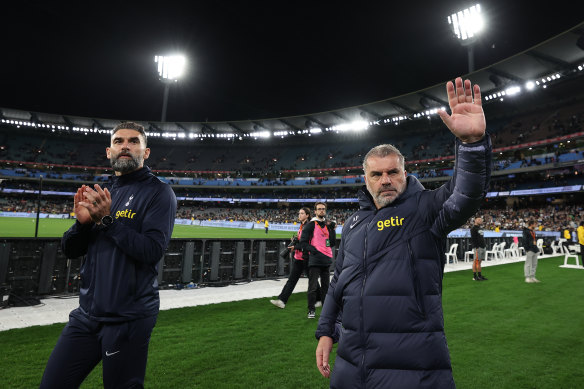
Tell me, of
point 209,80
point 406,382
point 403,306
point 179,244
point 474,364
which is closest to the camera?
point 406,382

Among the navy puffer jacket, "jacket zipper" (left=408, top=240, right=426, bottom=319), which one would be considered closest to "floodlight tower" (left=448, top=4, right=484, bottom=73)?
the navy puffer jacket

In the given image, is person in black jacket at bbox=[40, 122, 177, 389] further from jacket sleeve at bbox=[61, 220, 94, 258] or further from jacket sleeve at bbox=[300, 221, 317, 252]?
jacket sleeve at bbox=[300, 221, 317, 252]

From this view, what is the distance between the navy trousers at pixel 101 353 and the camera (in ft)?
5.69

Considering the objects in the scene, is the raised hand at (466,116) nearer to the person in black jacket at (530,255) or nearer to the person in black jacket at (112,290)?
the person in black jacket at (112,290)

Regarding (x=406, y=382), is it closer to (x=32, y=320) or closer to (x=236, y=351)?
(x=236, y=351)

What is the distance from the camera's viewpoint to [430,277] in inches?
66.6

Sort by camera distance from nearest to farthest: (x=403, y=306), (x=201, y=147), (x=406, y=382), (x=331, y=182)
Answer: (x=406, y=382) < (x=403, y=306) < (x=331, y=182) < (x=201, y=147)

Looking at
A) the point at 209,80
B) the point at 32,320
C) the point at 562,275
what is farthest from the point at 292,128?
the point at 32,320

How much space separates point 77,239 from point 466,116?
2383mm

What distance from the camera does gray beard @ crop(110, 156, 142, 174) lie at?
7.05 ft

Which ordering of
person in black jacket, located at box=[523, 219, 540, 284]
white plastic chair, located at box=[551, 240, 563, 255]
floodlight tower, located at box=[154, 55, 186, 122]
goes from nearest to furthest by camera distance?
person in black jacket, located at box=[523, 219, 540, 284] < white plastic chair, located at box=[551, 240, 563, 255] < floodlight tower, located at box=[154, 55, 186, 122]

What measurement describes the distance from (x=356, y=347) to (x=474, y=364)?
3.33m

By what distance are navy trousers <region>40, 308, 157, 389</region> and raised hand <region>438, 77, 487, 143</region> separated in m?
2.06

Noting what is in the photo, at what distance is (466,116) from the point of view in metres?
1.62
